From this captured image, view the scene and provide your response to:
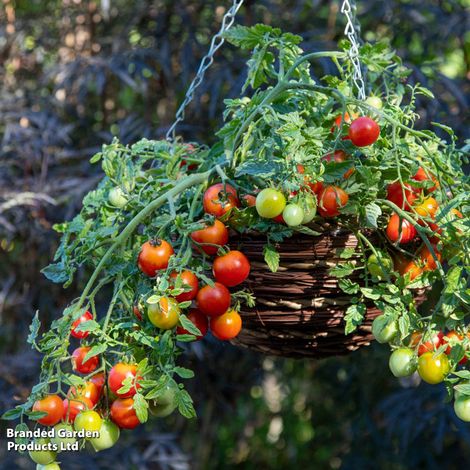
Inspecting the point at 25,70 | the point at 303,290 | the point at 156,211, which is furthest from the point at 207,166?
the point at 25,70

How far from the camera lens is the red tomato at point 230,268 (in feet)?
2.58

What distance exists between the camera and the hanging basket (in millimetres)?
844

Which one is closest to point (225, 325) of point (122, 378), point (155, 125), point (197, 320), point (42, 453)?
point (197, 320)

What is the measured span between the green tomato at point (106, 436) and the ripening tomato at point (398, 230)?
379 mm

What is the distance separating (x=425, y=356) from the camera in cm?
77

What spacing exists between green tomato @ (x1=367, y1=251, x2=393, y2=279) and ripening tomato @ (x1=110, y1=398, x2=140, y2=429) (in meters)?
0.32

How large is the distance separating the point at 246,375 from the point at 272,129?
1.43 m

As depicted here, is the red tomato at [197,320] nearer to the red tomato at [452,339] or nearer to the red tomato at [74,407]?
the red tomato at [74,407]

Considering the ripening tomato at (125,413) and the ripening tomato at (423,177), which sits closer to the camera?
the ripening tomato at (125,413)

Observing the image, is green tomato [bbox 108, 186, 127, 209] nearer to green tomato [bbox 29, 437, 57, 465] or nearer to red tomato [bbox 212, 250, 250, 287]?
red tomato [bbox 212, 250, 250, 287]

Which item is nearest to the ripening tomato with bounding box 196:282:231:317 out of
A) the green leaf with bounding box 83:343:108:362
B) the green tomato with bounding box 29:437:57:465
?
the green leaf with bounding box 83:343:108:362

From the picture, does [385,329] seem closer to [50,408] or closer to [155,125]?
[50,408]

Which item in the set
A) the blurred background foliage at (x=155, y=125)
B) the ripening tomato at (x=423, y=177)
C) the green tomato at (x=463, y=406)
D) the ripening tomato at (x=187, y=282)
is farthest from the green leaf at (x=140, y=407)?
the blurred background foliage at (x=155, y=125)

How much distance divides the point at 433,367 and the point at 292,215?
0.72ft
